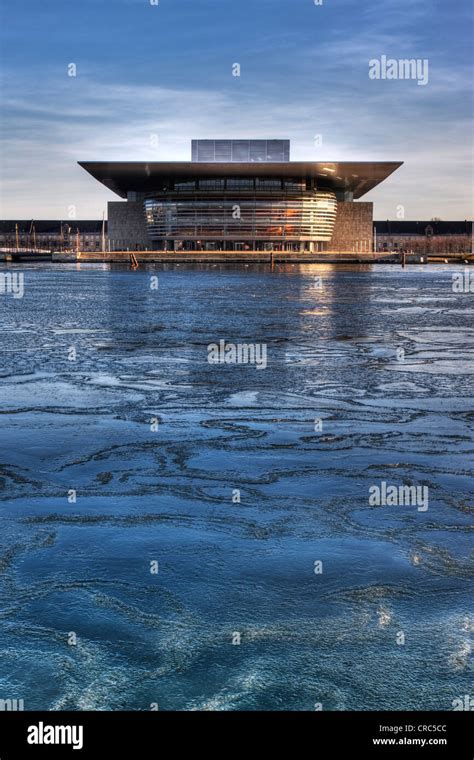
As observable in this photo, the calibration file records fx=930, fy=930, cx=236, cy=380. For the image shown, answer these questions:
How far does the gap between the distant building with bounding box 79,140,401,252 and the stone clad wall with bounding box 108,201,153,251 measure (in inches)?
5.9

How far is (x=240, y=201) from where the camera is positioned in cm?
12812

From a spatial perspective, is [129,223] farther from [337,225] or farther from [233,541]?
[233,541]

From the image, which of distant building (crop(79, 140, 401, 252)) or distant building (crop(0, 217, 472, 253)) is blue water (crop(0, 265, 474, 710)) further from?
distant building (crop(0, 217, 472, 253))

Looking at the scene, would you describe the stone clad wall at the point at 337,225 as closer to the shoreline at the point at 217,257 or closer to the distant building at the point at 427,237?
the shoreline at the point at 217,257

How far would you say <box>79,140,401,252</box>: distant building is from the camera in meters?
120

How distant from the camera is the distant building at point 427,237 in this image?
605ft

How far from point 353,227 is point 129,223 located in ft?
110

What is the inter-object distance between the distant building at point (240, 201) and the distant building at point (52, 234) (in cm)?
4363

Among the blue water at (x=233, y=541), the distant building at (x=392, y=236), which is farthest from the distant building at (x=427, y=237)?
the blue water at (x=233, y=541)

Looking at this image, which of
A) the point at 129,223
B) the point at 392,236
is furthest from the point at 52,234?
the point at 392,236
